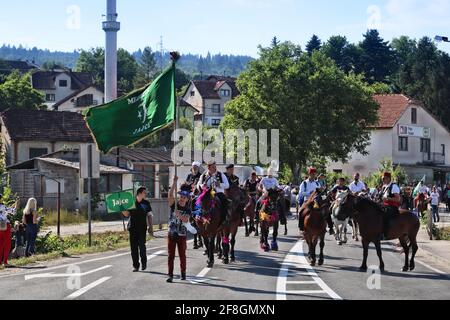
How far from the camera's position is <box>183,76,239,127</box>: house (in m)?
131

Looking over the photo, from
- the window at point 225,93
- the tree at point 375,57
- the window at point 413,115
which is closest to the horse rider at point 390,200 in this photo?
the window at point 413,115

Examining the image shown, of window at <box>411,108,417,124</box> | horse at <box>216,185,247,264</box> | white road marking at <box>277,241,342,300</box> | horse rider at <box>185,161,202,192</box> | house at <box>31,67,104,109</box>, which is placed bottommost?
white road marking at <box>277,241,342,300</box>

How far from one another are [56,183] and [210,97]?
265ft

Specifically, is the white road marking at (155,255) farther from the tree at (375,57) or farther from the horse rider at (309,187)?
the tree at (375,57)

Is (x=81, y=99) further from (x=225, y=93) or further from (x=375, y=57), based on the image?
(x=375, y=57)

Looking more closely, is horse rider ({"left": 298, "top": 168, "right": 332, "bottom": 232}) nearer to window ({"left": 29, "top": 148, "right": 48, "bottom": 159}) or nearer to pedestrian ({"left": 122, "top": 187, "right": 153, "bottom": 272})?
pedestrian ({"left": 122, "top": 187, "right": 153, "bottom": 272})

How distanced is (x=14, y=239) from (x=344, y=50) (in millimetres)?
100602

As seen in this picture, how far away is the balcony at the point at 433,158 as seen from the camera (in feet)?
286

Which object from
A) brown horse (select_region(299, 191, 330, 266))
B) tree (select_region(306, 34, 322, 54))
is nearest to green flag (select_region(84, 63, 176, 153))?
brown horse (select_region(299, 191, 330, 266))

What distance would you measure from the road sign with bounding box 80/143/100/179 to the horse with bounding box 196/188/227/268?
7.83m

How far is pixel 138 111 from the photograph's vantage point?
20.9m

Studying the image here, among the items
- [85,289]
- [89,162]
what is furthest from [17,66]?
[85,289]

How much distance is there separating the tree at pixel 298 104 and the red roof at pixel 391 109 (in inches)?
582
